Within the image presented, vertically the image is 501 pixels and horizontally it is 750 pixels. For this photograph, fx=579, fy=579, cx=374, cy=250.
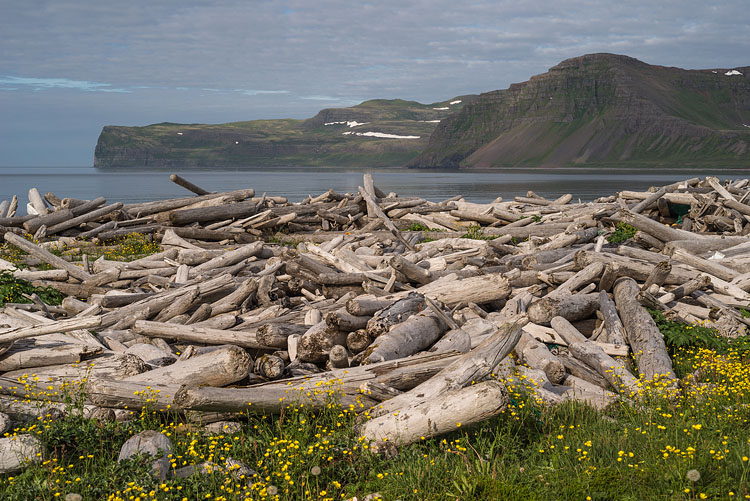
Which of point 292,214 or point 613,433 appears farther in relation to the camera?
point 292,214

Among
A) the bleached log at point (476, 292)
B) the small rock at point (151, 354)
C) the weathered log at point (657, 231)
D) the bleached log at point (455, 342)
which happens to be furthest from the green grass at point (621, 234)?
the small rock at point (151, 354)

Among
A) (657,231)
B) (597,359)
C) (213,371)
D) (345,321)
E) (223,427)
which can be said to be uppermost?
(657,231)

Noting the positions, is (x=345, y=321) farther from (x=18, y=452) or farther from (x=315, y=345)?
(x=18, y=452)

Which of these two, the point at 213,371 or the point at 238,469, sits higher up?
the point at 213,371

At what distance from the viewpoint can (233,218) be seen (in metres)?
23.4

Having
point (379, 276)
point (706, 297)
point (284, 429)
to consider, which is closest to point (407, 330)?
point (284, 429)

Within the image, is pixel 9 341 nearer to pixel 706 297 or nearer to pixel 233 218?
pixel 706 297

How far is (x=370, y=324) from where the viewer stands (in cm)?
874

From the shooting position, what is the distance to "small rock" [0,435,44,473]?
17.9 feet

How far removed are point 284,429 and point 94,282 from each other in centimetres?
915

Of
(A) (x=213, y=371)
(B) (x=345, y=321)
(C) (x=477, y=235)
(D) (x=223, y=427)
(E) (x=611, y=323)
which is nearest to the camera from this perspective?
(D) (x=223, y=427)

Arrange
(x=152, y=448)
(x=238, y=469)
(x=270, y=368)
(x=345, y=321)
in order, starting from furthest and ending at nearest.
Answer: (x=345, y=321) → (x=270, y=368) → (x=152, y=448) → (x=238, y=469)

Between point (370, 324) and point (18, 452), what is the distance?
15.5 ft

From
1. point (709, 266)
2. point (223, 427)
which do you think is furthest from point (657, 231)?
point (223, 427)
